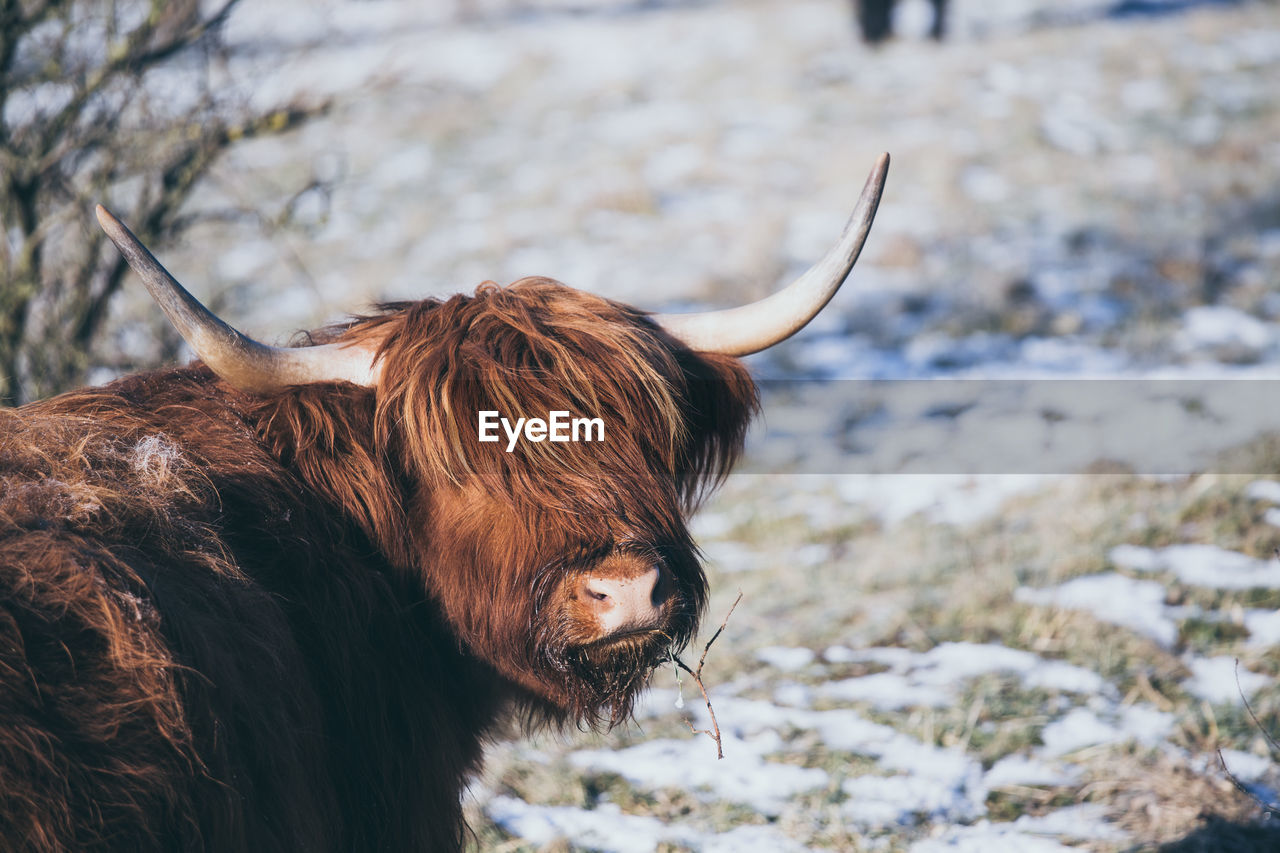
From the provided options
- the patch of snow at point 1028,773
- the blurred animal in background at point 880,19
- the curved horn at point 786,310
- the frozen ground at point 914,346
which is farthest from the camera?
the blurred animal in background at point 880,19

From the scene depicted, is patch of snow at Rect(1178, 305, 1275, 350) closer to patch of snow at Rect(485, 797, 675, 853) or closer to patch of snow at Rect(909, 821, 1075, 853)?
patch of snow at Rect(909, 821, 1075, 853)

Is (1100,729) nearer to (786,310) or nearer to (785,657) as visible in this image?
(785,657)

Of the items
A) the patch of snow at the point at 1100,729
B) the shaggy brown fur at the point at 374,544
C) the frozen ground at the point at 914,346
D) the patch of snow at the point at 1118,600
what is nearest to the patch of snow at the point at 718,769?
the frozen ground at the point at 914,346

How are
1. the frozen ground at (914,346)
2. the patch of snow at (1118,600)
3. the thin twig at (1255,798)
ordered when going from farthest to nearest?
the patch of snow at (1118,600)
the frozen ground at (914,346)
the thin twig at (1255,798)

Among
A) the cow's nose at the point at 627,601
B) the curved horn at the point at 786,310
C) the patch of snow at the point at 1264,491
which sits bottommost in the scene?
the patch of snow at the point at 1264,491

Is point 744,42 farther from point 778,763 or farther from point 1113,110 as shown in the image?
point 778,763

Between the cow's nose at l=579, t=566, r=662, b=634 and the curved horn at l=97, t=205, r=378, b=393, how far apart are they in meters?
0.76

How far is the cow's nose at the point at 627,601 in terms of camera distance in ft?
7.09

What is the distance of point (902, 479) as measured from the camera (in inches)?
225

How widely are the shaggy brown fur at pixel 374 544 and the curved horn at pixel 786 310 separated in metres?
0.06

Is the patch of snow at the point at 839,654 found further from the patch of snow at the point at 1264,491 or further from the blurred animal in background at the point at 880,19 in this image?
the blurred animal in background at the point at 880,19

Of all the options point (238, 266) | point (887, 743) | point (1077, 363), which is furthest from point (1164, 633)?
point (238, 266)

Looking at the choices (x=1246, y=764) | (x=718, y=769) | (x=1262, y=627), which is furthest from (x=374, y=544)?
(x=1262, y=627)

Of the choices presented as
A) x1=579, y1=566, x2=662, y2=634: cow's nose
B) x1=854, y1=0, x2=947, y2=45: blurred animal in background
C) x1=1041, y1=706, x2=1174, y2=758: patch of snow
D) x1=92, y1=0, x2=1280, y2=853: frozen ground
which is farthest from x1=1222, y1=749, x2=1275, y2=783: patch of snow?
x1=854, y1=0, x2=947, y2=45: blurred animal in background
